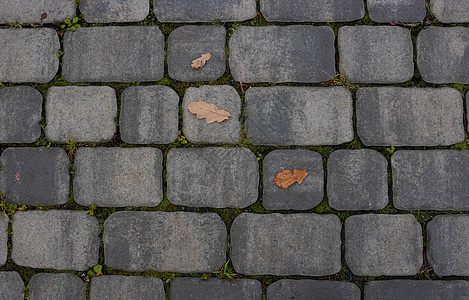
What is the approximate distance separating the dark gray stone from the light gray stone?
0.51m

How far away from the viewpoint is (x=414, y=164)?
227 cm

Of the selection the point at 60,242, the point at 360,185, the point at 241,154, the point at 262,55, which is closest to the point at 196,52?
the point at 262,55

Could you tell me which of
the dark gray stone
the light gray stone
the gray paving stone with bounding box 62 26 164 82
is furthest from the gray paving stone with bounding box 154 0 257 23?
the dark gray stone

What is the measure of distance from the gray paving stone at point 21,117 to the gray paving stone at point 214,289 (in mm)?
1345

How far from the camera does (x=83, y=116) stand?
Result: 2312mm

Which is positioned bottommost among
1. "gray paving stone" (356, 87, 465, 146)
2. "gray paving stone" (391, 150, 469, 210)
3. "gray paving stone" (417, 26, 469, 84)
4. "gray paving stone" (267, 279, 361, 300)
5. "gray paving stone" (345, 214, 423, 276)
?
"gray paving stone" (267, 279, 361, 300)

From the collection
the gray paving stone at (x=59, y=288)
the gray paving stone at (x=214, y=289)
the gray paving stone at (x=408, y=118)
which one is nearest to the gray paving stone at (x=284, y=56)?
the gray paving stone at (x=408, y=118)

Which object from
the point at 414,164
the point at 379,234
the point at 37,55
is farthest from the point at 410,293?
the point at 37,55

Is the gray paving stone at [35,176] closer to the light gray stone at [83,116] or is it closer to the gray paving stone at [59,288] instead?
the light gray stone at [83,116]

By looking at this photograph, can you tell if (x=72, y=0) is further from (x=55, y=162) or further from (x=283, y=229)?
(x=283, y=229)

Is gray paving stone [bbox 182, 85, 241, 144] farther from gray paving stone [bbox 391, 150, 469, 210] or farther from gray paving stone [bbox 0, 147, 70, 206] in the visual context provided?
gray paving stone [bbox 391, 150, 469, 210]

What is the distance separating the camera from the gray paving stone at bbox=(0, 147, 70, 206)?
230cm

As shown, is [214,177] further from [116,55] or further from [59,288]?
[59,288]

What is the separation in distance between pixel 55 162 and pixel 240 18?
60.4 inches
